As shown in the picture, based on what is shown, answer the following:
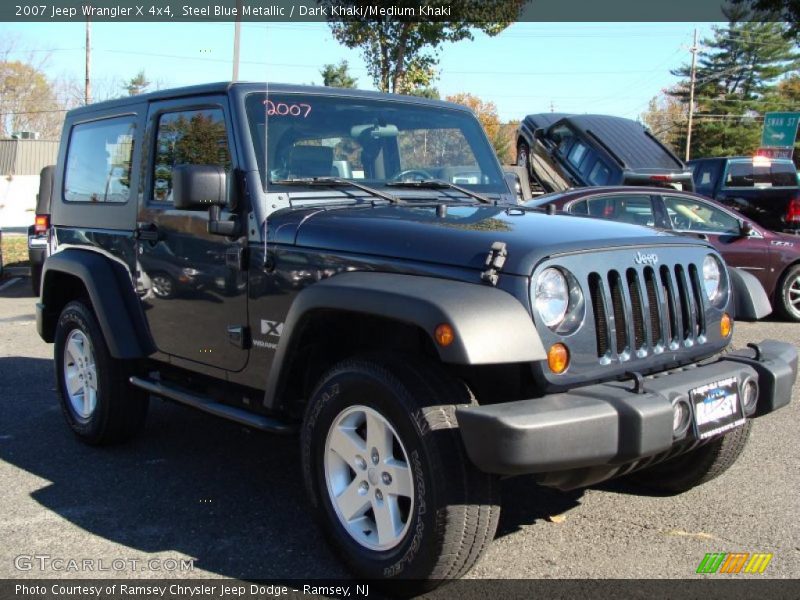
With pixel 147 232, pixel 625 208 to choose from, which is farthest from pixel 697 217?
pixel 147 232

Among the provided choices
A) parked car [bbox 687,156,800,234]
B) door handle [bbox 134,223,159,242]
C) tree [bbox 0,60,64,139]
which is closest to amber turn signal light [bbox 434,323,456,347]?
door handle [bbox 134,223,159,242]

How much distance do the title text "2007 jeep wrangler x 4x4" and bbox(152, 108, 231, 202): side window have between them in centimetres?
2

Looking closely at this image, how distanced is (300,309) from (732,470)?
109 inches

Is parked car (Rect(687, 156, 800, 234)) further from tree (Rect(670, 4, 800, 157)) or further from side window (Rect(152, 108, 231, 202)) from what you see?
tree (Rect(670, 4, 800, 157))

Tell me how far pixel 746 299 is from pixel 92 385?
376 cm

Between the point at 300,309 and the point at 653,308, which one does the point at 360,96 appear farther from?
the point at 653,308

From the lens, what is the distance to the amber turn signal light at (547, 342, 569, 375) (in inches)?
120

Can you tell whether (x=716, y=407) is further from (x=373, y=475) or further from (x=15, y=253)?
(x=15, y=253)

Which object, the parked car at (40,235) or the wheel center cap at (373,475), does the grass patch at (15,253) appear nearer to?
the parked car at (40,235)

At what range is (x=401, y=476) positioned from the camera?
10.3 ft

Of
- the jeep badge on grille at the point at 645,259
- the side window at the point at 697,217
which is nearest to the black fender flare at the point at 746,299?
the jeep badge on grille at the point at 645,259

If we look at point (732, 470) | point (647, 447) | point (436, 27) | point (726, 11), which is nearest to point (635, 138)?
point (436, 27)

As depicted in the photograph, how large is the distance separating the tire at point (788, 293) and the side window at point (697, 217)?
0.88 m

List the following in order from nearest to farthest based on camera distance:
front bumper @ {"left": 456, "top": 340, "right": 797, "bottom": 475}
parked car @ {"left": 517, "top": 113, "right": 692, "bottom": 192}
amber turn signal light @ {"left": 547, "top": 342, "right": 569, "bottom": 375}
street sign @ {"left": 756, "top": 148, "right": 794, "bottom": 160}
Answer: front bumper @ {"left": 456, "top": 340, "right": 797, "bottom": 475}
amber turn signal light @ {"left": 547, "top": 342, "right": 569, "bottom": 375}
parked car @ {"left": 517, "top": 113, "right": 692, "bottom": 192}
street sign @ {"left": 756, "top": 148, "right": 794, "bottom": 160}
